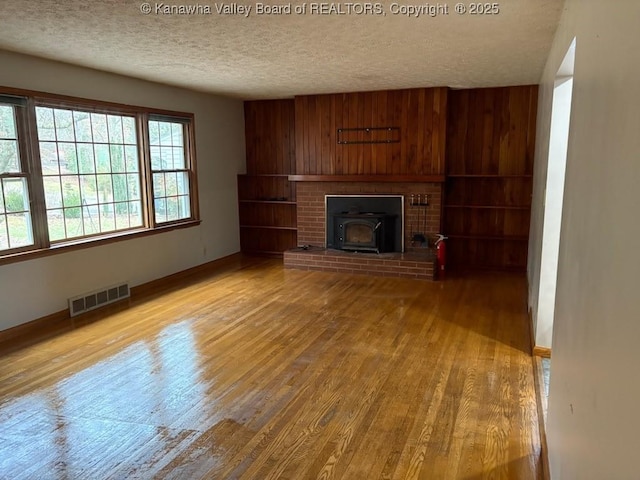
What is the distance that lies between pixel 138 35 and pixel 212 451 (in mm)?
2920

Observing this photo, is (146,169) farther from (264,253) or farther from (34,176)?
(264,253)

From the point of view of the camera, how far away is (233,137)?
24.3 ft

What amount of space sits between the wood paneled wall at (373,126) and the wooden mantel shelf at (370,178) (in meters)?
0.11

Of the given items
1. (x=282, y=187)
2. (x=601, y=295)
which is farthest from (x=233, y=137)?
(x=601, y=295)

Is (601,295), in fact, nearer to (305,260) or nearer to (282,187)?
(305,260)

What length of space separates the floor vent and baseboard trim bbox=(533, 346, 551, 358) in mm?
4200

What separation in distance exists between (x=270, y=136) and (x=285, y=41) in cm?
394

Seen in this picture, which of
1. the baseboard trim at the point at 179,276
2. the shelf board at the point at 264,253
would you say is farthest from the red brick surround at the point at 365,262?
the baseboard trim at the point at 179,276

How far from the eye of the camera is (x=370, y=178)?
6.54 m

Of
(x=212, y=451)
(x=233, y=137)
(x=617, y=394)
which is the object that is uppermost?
(x=233, y=137)

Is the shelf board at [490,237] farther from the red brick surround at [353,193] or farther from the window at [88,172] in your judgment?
the window at [88,172]

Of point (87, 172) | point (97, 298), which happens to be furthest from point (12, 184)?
point (97, 298)

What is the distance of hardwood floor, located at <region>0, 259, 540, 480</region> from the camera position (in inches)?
95.9

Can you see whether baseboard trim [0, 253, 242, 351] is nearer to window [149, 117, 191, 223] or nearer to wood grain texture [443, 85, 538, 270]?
window [149, 117, 191, 223]
